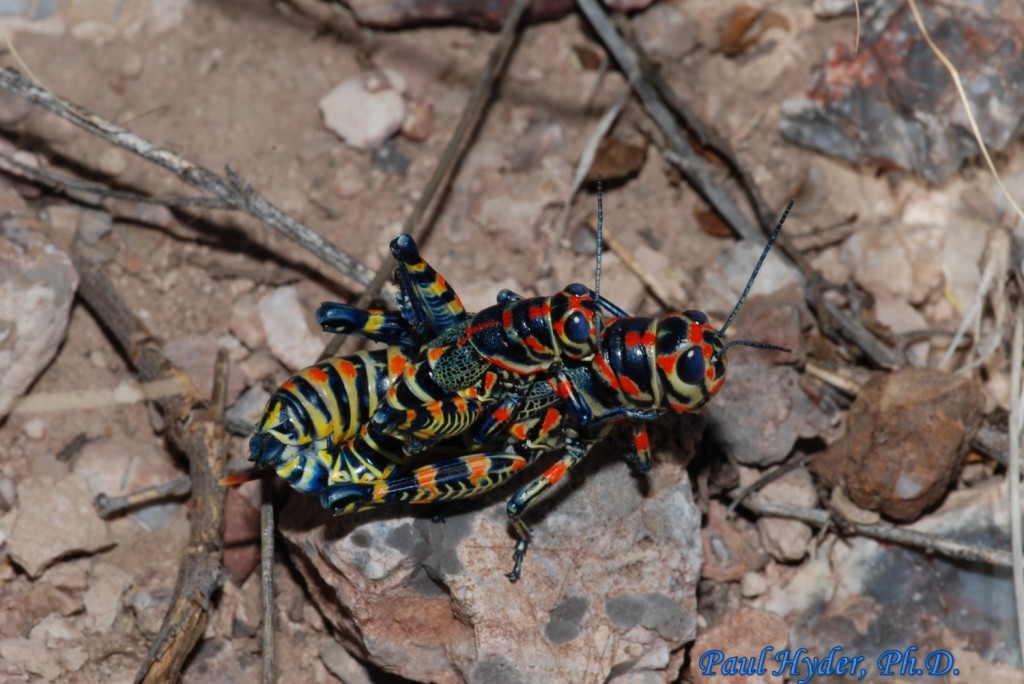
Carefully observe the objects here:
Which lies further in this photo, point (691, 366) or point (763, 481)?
point (763, 481)

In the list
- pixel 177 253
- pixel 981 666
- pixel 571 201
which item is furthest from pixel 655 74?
pixel 981 666

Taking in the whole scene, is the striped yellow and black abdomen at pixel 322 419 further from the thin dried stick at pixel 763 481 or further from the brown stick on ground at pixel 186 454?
the thin dried stick at pixel 763 481

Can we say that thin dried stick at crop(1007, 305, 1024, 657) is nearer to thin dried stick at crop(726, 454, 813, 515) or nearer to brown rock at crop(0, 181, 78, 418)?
thin dried stick at crop(726, 454, 813, 515)

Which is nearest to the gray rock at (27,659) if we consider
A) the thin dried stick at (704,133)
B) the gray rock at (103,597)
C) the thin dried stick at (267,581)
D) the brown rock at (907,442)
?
the gray rock at (103,597)

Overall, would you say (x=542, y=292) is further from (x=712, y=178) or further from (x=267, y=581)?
(x=267, y=581)

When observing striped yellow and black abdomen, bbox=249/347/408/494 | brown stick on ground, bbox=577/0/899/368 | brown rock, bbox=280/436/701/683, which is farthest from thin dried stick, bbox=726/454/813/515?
striped yellow and black abdomen, bbox=249/347/408/494

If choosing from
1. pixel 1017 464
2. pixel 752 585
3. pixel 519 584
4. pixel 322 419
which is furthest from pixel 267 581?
pixel 1017 464
